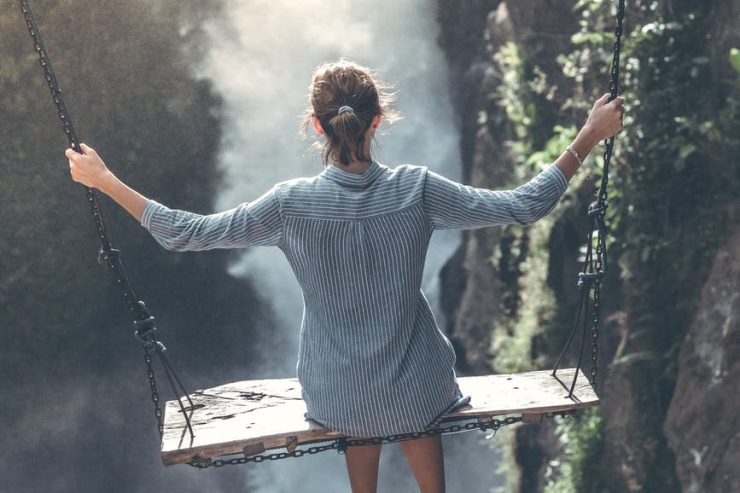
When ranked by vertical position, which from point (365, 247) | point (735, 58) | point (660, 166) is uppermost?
point (735, 58)

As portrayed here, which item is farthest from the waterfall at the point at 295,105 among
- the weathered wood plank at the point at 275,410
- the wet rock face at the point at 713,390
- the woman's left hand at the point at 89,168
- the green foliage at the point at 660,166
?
the woman's left hand at the point at 89,168

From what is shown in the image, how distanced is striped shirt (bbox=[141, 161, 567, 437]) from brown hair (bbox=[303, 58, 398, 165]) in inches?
2.0

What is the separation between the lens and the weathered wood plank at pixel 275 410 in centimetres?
215

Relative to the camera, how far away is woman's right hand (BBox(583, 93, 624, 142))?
2217 millimetres

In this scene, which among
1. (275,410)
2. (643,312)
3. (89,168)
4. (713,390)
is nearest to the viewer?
(89,168)

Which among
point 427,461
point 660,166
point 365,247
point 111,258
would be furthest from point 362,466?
point 660,166

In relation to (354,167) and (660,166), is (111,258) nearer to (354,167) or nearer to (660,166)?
(354,167)

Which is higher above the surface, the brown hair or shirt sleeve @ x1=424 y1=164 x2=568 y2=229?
the brown hair

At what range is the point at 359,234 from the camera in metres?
2.01

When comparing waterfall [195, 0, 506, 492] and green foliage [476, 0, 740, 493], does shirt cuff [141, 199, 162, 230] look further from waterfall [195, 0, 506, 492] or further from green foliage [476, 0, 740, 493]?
waterfall [195, 0, 506, 492]

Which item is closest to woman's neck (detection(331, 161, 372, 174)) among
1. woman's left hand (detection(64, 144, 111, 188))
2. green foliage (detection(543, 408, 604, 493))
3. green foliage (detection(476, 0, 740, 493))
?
woman's left hand (detection(64, 144, 111, 188))

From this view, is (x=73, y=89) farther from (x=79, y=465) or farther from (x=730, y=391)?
(x=730, y=391)

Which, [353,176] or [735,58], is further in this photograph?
[735,58]

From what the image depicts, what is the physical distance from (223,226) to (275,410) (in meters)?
0.52
